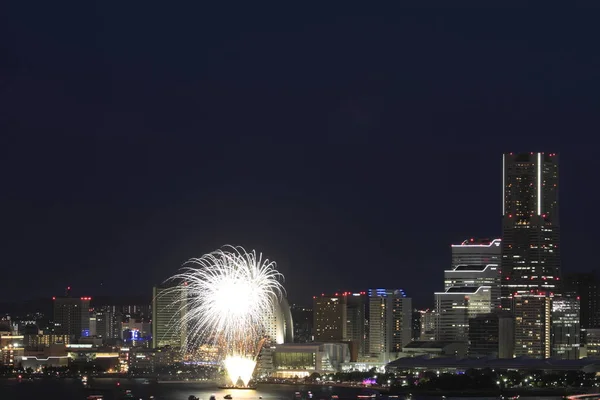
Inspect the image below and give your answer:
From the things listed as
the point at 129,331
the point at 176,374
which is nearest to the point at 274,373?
the point at 176,374

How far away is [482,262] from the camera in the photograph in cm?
14050

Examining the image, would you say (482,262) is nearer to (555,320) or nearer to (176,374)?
(555,320)

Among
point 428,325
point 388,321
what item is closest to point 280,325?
point 388,321

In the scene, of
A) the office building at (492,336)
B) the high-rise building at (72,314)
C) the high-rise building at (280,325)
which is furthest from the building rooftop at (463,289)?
the high-rise building at (72,314)

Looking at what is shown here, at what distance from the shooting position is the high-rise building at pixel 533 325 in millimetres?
119812

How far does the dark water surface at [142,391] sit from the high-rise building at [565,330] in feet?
123

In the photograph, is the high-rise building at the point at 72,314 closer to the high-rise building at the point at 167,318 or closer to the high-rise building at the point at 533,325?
the high-rise building at the point at 167,318

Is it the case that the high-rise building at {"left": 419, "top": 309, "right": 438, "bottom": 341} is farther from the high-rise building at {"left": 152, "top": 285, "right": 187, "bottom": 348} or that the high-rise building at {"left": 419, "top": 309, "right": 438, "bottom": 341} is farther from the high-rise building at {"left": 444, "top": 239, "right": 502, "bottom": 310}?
the high-rise building at {"left": 152, "top": 285, "right": 187, "bottom": 348}

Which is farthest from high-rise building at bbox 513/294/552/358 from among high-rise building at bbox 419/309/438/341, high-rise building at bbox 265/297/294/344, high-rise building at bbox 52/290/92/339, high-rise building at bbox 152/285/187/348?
high-rise building at bbox 52/290/92/339

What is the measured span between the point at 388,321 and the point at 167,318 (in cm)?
2501

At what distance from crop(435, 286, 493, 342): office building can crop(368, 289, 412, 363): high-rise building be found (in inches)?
128

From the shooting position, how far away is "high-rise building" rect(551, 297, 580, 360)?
123 m

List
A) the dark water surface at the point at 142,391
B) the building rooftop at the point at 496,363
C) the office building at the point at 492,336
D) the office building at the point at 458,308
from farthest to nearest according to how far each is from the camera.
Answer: the office building at the point at 458,308, the office building at the point at 492,336, the building rooftop at the point at 496,363, the dark water surface at the point at 142,391

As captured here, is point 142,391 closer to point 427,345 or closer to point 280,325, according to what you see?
point 280,325
